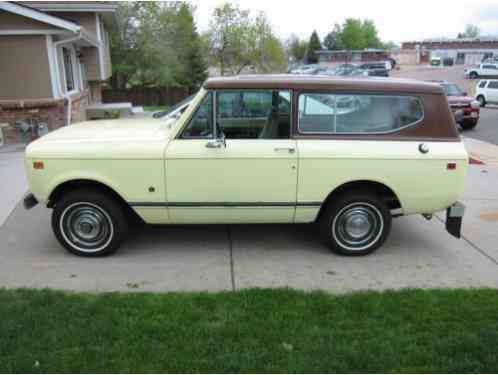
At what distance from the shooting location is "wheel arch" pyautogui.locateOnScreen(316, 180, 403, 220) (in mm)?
4965

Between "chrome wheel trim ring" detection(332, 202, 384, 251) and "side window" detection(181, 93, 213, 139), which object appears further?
"chrome wheel trim ring" detection(332, 202, 384, 251)

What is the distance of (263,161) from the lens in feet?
15.5

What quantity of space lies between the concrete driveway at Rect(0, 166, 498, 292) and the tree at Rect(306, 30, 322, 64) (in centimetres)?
8547

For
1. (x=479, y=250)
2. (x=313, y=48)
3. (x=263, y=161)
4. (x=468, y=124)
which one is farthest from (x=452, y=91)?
(x=313, y=48)

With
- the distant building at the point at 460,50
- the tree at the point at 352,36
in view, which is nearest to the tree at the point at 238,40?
the distant building at the point at 460,50

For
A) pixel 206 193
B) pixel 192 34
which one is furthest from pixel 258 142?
pixel 192 34

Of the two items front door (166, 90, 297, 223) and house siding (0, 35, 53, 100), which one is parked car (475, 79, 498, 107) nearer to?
house siding (0, 35, 53, 100)

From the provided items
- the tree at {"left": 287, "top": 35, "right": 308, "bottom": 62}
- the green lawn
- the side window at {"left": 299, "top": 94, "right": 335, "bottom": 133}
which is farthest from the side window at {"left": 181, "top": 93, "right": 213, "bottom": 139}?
the tree at {"left": 287, "top": 35, "right": 308, "bottom": 62}

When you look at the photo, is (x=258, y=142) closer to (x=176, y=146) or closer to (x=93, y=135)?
(x=176, y=146)

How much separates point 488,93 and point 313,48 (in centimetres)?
7073

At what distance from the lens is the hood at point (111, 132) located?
485 centimetres

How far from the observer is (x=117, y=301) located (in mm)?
4004

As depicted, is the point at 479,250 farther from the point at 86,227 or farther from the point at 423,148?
the point at 86,227

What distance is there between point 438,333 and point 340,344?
788 mm
